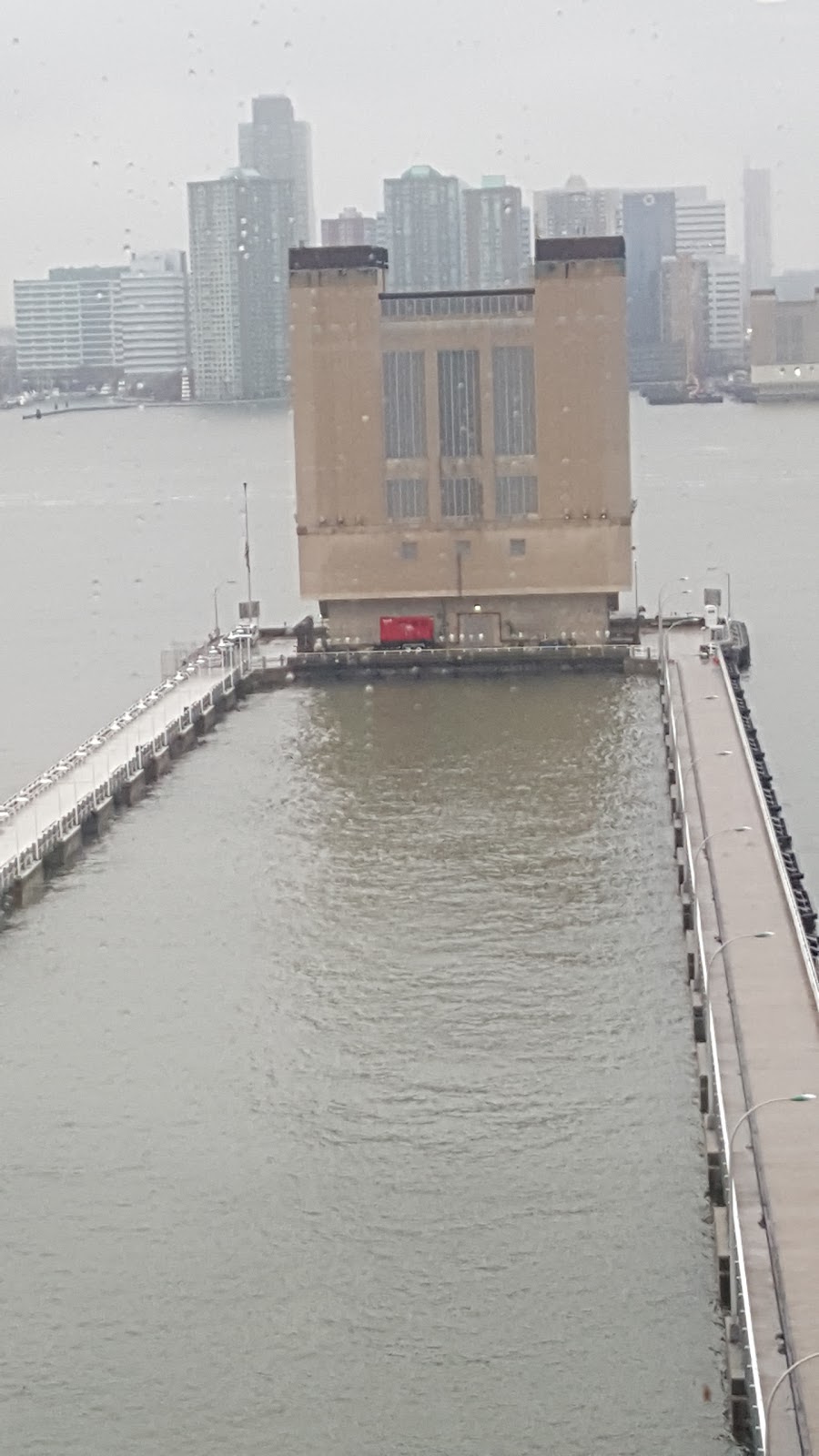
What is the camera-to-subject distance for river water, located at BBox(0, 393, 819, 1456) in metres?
13.9

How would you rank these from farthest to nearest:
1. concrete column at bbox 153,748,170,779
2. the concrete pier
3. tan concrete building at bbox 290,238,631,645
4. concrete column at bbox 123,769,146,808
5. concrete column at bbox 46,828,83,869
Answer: tan concrete building at bbox 290,238,631,645 → the concrete pier → concrete column at bbox 153,748,170,779 → concrete column at bbox 123,769,146,808 → concrete column at bbox 46,828,83,869

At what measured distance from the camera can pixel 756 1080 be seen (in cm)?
1689

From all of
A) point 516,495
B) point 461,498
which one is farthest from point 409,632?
point 516,495

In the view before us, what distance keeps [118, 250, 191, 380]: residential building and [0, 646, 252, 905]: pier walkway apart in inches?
5970

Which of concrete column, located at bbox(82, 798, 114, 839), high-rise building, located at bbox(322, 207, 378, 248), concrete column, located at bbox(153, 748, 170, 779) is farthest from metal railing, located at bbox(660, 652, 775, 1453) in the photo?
high-rise building, located at bbox(322, 207, 378, 248)

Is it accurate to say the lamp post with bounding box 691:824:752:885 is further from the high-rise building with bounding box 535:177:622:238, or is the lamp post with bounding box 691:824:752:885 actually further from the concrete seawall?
the high-rise building with bounding box 535:177:622:238

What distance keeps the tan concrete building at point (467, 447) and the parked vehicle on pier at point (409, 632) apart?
1.29ft

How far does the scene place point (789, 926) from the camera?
20922 mm

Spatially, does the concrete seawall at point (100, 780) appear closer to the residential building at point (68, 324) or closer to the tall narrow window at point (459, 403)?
the tall narrow window at point (459, 403)

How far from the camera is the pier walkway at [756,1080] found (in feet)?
42.7

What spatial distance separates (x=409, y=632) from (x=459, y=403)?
3.58 m

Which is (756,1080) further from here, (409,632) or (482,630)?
(482,630)

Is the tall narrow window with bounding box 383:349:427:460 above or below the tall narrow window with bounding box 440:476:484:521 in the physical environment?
above

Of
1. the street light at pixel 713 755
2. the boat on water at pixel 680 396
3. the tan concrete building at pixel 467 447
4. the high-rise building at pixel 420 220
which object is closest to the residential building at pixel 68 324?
the boat on water at pixel 680 396
